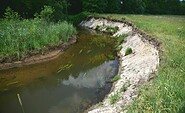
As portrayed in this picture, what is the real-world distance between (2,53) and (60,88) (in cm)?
570

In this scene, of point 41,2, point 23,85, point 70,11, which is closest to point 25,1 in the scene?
point 41,2

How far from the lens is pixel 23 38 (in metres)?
19.2

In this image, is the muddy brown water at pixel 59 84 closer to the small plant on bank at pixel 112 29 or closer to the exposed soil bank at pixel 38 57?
the exposed soil bank at pixel 38 57

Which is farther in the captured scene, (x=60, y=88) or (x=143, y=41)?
(x=143, y=41)

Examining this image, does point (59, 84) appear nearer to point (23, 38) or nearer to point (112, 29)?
point (23, 38)

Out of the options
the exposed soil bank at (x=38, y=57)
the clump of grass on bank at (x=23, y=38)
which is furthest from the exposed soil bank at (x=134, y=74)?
the clump of grass on bank at (x=23, y=38)

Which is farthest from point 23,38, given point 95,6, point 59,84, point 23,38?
point 95,6

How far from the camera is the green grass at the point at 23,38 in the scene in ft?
59.7

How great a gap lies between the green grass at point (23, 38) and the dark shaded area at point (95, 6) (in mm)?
8874

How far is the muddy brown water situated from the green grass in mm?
1333

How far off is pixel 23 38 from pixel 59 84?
19.2 feet

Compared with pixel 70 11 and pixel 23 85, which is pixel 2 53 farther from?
pixel 70 11

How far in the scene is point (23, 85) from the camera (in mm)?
14844

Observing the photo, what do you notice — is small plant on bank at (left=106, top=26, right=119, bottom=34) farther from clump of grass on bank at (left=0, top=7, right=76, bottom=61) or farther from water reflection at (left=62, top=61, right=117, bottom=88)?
water reflection at (left=62, top=61, right=117, bottom=88)
